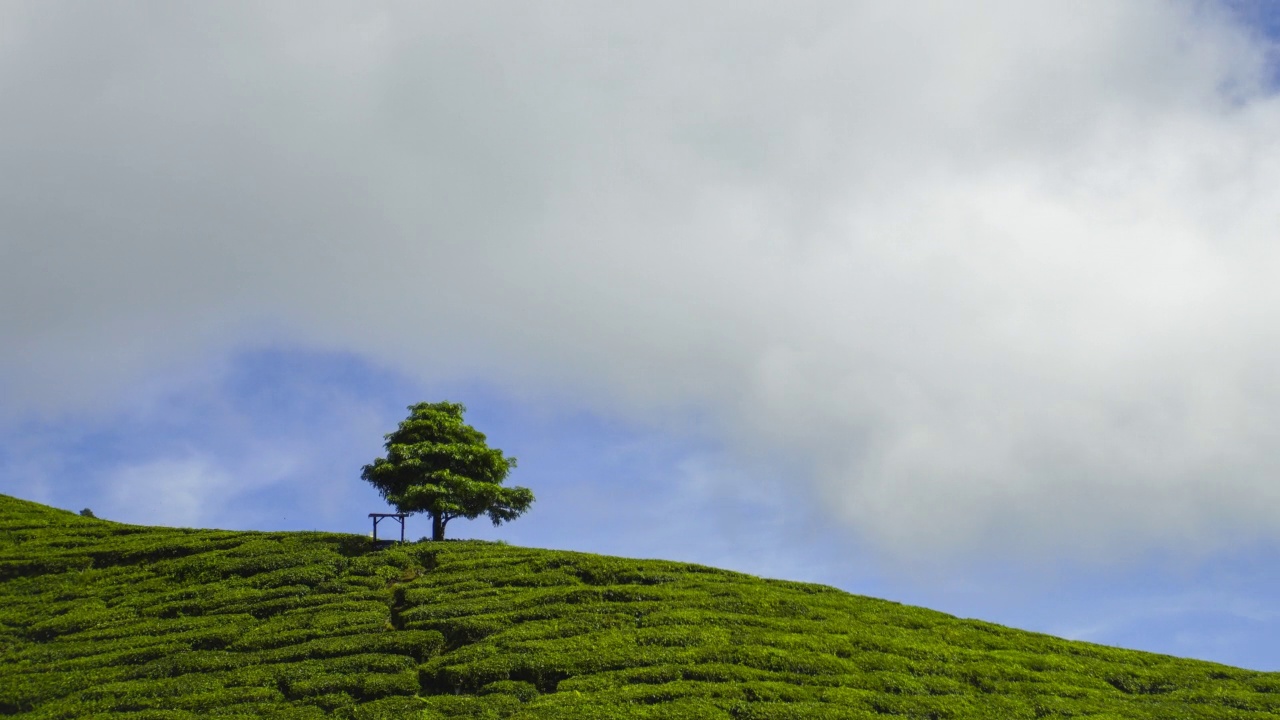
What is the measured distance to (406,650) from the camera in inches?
1216

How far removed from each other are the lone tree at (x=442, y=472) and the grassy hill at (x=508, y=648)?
15.9 ft

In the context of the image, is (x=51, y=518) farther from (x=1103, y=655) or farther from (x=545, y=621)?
(x=1103, y=655)

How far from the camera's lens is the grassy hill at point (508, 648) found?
27422mm

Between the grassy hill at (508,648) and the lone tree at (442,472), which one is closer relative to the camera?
the grassy hill at (508,648)

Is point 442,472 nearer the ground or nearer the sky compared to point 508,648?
nearer the sky

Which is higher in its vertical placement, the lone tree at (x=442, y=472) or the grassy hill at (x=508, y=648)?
the lone tree at (x=442, y=472)

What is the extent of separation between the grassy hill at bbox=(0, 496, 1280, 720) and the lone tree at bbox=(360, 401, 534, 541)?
190 inches

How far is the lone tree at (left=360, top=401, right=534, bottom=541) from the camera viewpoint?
1821 inches

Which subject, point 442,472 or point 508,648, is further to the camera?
point 442,472

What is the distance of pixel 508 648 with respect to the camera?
99.6 ft

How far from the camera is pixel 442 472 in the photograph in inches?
1842

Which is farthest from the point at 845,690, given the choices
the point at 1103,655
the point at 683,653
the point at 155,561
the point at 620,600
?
the point at 155,561

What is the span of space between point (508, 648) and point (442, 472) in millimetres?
17813

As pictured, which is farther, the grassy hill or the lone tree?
the lone tree
